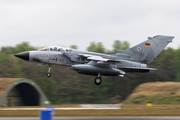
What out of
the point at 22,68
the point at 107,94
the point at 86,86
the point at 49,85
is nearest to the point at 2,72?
the point at 22,68

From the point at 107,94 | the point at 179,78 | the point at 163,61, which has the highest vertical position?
the point at 163,61

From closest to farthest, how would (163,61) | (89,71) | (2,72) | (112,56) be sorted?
1. (89,71)
2. (112,56)
3. (2,72)
4. (163,61)

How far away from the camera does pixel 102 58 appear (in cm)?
2233

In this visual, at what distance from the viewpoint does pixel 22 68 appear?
6375 cm

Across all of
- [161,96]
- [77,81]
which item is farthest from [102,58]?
[77,81]

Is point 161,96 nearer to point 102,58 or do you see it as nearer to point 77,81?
point 102,58

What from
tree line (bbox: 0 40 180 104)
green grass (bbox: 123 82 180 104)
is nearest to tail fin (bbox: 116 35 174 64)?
green grass (bbox: 123 82 180 104)

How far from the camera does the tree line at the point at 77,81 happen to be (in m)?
62.4

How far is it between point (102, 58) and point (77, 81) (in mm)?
42441

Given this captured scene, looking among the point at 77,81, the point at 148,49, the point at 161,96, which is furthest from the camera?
the point at 77,81

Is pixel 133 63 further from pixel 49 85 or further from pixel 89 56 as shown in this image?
pixel 49 85

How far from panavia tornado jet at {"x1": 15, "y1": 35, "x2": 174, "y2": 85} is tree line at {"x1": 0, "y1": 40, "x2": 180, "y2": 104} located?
1555 inches

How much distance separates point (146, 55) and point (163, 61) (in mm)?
43581

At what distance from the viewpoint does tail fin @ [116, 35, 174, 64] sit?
2380cm
